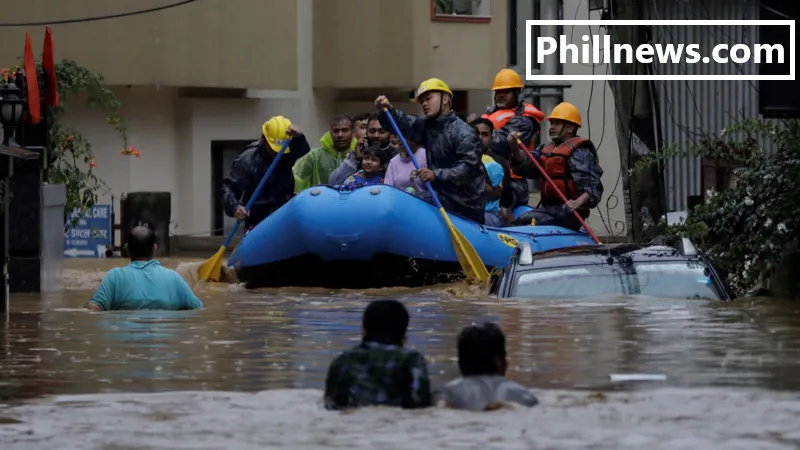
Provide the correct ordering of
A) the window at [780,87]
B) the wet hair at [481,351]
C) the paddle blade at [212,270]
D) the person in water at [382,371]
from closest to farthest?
1. the wet hair at [481,351]
2. the person in water at [382,371]
3. the window at [780,87]
4. the paddle blade at [212,270]

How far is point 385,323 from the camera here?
9.92 meters

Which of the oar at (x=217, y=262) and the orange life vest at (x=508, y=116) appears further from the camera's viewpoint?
the orange life vest at (x=508, y=116)

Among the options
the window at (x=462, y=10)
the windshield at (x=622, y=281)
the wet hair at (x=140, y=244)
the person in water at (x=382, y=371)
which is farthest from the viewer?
the window at (x=462, y=10)

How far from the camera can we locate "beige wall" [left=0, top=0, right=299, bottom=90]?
1227 inches

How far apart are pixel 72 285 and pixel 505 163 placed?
442 cm

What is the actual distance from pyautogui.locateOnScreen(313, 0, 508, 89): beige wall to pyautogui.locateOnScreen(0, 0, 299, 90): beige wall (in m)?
0.78

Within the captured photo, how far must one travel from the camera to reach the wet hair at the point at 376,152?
762 inches

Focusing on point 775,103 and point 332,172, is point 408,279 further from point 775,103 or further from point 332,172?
point 775,103

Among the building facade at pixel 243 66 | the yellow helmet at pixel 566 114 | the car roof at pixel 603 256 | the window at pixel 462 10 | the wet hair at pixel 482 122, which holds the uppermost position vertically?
the window at pixel 462 10

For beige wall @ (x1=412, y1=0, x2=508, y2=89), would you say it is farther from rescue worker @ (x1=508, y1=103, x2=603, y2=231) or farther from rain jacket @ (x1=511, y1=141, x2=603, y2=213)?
rain jacket @ (x1=511, y1=141, x2=603, y2=213)

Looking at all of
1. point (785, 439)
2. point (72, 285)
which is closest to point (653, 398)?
point (785, 439)

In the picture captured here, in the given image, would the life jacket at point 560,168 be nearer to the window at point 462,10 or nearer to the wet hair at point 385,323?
the wet hair at point 385,323

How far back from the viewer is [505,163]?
2017 centimetres

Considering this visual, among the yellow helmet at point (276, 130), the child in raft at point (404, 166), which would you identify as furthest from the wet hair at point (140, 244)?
the yellow helmet at point (276, 130)
